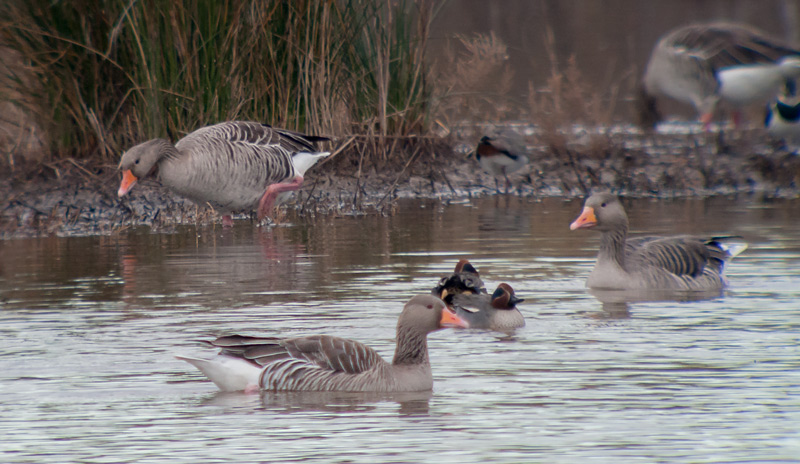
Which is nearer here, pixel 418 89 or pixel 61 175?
pixel 61 175

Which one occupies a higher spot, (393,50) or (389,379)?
(393,50)

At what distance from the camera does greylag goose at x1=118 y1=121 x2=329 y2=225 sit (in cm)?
1470

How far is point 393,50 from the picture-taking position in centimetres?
1822

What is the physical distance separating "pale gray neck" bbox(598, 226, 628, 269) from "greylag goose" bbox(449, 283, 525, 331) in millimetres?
1803

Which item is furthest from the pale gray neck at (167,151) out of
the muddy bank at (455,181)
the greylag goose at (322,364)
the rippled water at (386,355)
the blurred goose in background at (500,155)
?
the greylag goose at (322,364)

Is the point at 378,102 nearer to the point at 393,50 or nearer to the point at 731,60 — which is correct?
the point at 393,50

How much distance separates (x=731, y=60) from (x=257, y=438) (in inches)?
610

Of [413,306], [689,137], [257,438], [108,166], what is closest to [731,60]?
[689,137]

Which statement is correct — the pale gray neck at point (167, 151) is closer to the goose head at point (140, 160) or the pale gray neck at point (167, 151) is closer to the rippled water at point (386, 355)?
the goose head at point (140, 160)

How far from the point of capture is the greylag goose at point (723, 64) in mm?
20078

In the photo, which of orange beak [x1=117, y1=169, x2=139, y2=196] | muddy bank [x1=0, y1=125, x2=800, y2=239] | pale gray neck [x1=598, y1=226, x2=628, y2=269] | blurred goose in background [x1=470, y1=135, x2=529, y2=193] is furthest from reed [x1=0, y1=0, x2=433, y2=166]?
pale gray neck [x1=598, y1=226, x2=628, y2=269]

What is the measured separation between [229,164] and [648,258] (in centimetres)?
571

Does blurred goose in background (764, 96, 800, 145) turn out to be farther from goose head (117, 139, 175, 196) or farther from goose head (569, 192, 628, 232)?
goose head (117, 139, 175, 196)

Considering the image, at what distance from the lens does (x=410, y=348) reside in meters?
7.71
